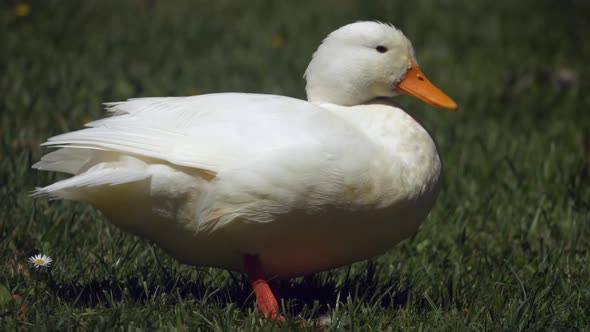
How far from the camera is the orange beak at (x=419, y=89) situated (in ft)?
11.5

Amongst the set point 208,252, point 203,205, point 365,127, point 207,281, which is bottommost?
point 207,281

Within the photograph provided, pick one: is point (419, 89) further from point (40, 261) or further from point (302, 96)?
point (302, 96)

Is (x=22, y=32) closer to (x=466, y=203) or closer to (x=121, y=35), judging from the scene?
(x=121, y=35)

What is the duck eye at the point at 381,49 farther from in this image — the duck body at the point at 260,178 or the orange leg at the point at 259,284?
the orange leg at the point at 259,284

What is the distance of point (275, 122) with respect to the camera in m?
3.07

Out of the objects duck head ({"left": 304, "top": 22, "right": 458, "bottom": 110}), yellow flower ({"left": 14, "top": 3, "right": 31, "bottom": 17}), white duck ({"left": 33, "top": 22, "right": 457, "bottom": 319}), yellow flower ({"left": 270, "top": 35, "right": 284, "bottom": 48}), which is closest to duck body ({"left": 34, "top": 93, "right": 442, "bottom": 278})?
white duck ({"left": 33, "top": 22, "right": 457, "bottom": 319})

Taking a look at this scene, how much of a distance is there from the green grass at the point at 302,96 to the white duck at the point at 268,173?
0.68 ft

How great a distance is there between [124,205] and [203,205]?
34cm

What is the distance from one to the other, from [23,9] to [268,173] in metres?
4.78

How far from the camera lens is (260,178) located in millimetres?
2934

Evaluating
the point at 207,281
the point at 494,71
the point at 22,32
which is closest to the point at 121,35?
the point at 22,32

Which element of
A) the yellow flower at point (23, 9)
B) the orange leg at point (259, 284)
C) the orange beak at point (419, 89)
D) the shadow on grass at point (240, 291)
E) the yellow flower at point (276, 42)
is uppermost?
the yellow flower at point (23, 9)

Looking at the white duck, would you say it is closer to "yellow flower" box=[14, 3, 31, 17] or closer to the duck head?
the duck head

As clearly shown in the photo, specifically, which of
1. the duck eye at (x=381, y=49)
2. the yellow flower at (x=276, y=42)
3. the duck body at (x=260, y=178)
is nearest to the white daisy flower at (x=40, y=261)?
the duck body at (x=260, y=178)
